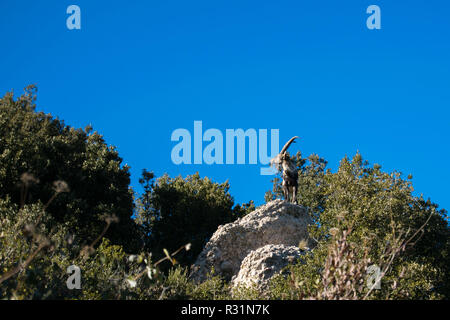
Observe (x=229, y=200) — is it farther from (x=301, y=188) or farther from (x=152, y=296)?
(x=152, y=296)

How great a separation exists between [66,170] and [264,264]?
16053mm

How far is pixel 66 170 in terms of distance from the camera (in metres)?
29.1

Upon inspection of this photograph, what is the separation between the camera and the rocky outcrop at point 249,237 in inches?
890

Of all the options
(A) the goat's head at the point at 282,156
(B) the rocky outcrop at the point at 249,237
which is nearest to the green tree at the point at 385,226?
(B) the rocky outcrop at the point at 249,237

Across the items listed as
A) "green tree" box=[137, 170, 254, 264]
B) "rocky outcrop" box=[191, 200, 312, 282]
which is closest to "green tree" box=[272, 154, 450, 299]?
"rocky outcrop" box=[191, 200, 312, 282]

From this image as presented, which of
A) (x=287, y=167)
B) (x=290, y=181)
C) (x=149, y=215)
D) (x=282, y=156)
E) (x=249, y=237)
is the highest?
(x=282, y=156)

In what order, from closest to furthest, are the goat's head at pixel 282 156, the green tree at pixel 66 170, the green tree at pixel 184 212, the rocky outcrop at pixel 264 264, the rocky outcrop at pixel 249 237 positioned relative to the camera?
the rocky outcrop at pixel 264 264, the rocky outcrop at pixel 249 237, the goat's head at pixel 282 156, the green tree at pixel 66 170, the green tree at pixel 184 212

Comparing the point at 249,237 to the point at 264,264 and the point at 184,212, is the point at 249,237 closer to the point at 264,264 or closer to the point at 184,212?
the point at 264,264

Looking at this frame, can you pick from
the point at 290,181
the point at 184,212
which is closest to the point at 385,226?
the point at 290,181

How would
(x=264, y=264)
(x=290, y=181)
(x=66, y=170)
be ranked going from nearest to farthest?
(x=264, y=264)
(x=290, y=181)
(x=66, y=170)

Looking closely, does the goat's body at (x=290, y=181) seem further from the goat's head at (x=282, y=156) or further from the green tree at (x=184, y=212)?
the green tree at (x=184, y=212)

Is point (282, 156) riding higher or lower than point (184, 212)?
higher

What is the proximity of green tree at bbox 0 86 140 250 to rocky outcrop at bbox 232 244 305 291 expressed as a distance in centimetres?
1035

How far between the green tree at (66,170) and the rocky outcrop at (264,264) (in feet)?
33.9
